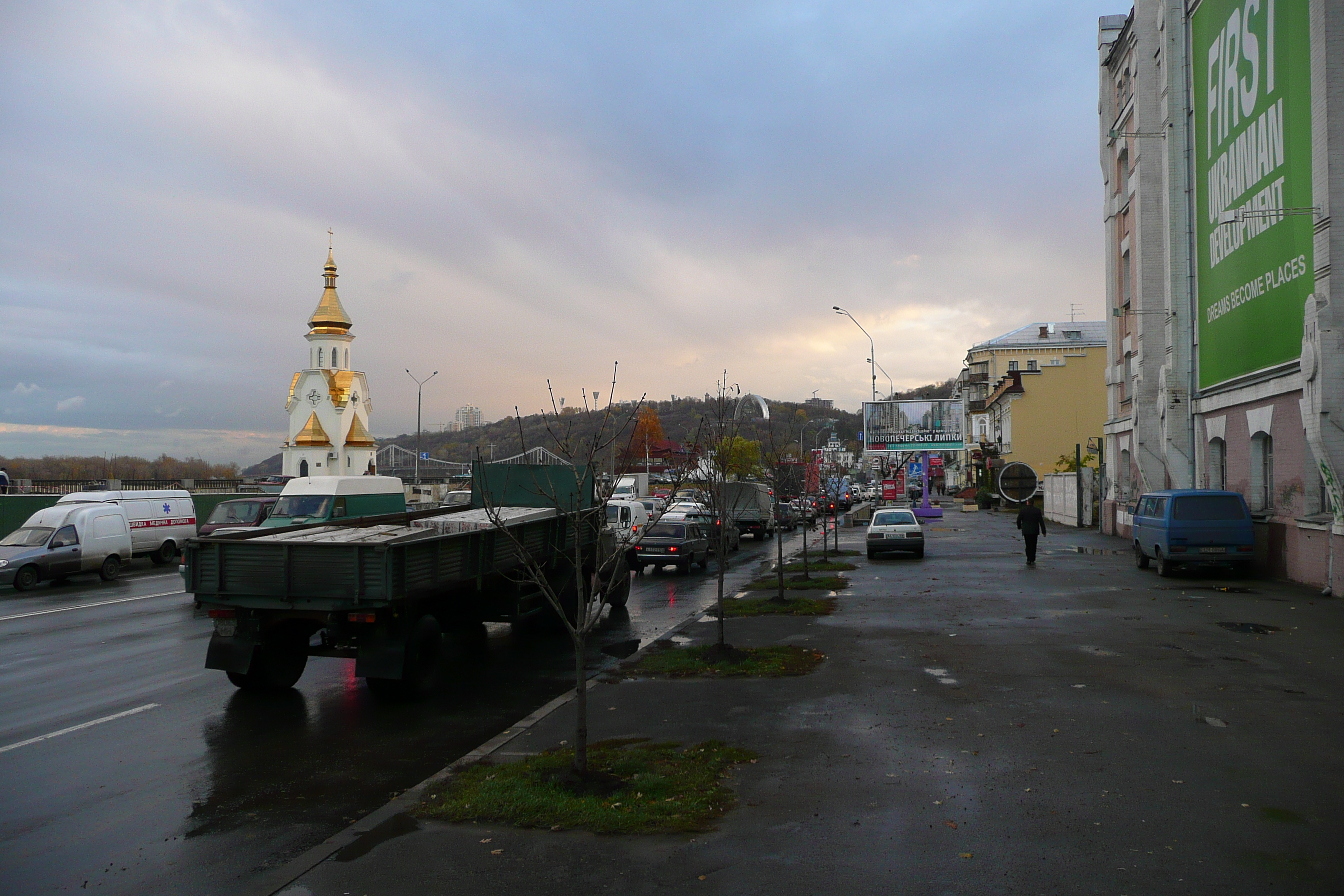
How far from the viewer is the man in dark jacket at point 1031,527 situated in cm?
2325

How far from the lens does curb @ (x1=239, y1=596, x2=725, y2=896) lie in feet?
17.0

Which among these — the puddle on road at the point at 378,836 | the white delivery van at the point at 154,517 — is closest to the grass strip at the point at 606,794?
the puddle on road at the point at 378,836

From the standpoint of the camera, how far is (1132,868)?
16.2ft

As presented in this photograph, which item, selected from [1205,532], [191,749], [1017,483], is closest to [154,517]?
[191,749]

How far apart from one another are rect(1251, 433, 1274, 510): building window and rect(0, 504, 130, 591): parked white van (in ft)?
92.4

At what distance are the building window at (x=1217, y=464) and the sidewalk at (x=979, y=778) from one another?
472 inches

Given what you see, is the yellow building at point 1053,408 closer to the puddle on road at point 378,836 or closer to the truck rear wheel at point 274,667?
the truck rear wheel at point 274,667

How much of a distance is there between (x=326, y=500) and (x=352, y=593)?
13.6 metres

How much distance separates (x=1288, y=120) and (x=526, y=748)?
19.1m

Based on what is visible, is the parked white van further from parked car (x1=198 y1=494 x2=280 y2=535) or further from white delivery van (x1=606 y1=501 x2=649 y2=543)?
white delivery van (x1=606 y1=501 x2=649 y2=543)

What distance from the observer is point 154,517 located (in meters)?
26.6

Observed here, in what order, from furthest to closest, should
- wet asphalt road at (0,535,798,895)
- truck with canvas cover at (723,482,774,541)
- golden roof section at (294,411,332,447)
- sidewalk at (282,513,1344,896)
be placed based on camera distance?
1. golden roof section at (294,411,332,447)
2. truck with canvas cover at (723,482,774,541)
3. wet asphalt road at (0,535,798,895)
4. sidewalk at (282,513,1344,896)

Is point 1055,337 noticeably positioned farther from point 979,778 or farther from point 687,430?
point 979,778

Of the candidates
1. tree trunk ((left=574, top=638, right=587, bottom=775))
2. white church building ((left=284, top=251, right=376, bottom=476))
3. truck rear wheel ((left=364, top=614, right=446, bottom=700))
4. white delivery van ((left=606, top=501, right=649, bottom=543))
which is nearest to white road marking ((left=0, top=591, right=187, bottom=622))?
truck rear wheel ((left=364, top=614, right=446, bottom=700))
